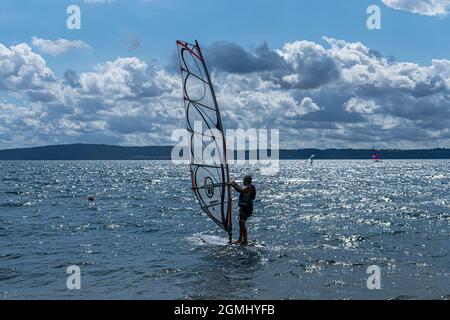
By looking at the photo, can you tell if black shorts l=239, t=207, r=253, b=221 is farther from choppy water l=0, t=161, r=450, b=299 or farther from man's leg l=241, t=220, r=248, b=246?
choppy water l=0, t=161, r=450, b=299

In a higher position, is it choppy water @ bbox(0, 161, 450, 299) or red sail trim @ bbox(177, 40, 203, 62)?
red sail trim @ bbox(177, 40, 203, 62)

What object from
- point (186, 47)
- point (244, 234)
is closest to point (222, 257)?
point (244, 234)

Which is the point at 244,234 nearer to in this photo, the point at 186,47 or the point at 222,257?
the point at 222,257

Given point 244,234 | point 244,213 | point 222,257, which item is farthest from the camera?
point 244,234

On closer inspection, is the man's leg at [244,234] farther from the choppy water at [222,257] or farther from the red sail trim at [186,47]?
the red sail trim at [186,47]

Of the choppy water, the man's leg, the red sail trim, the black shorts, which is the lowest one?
the choppy water

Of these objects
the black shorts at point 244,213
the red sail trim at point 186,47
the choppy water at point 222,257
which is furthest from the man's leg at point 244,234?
the red sail trim at point 186,47

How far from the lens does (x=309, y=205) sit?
32344 mm

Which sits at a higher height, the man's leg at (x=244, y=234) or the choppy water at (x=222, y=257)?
the man's leg at (x=244, y=234)

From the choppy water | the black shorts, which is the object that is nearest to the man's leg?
the black shorts

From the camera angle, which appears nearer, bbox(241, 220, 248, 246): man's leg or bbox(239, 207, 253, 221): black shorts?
bbox(239, 207, 253, 221): black shorts

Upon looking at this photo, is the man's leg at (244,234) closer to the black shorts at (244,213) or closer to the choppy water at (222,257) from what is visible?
the black shorts at (244,213)

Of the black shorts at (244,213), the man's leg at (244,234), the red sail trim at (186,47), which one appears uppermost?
the red sail trim at (186,47)

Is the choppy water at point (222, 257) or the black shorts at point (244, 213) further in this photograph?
the black shorts at point (244, 213)
